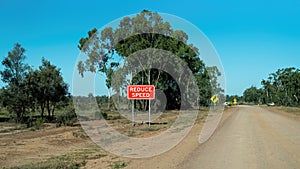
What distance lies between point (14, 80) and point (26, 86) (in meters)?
1.22

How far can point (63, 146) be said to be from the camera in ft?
46.1

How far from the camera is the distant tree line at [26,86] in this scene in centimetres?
2820

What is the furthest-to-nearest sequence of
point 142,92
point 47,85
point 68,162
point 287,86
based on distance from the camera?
point 287,86
point 47,85
point 142,92
point 68,162

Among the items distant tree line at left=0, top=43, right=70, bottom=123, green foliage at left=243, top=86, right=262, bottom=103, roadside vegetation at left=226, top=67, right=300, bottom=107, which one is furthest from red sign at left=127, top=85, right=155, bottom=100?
green foliage at left=243, top=86, right=262, bottom=103

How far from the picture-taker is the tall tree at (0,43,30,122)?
28.1 meters

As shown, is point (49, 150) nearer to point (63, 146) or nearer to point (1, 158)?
point (63, 146)

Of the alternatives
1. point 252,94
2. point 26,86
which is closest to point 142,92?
point 26,86

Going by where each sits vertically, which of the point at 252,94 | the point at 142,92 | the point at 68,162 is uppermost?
the point at 252,94

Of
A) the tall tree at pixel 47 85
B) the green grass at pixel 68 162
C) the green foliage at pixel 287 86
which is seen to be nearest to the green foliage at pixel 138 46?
the tall tree at pixel 47 85

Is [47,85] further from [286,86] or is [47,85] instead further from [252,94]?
[252,94]

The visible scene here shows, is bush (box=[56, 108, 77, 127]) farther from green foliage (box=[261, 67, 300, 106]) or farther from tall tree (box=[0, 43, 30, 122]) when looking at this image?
green foliage (box=[261, 67, 300, 106])

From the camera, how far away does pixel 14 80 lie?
28.4 m

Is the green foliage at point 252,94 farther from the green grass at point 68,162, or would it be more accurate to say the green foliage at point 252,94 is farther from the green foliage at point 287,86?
the green grass at point 68,162

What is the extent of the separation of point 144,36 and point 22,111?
16.0 m
